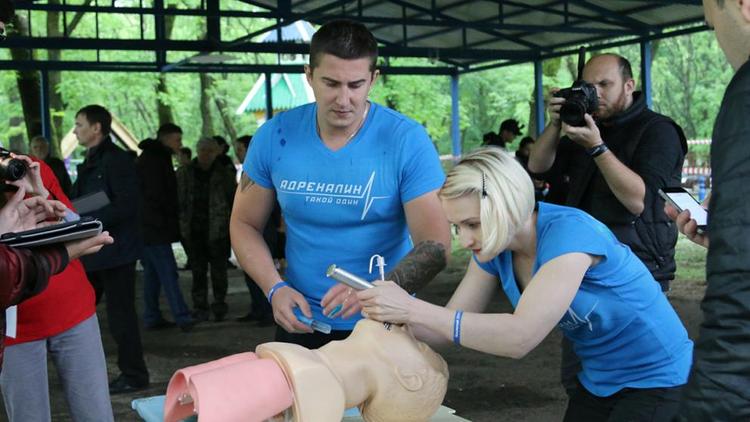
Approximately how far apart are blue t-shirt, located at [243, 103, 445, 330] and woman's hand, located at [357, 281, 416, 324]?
0.73 metres

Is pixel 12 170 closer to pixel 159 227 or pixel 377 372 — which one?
pixel 377 372

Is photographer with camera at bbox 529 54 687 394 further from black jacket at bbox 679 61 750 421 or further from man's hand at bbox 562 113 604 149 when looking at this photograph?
black jacket at bbox 679 61 750 421

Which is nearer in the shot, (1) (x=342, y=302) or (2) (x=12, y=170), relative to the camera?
(1) (x=342, y=302)

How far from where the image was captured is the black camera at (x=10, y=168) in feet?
8.39

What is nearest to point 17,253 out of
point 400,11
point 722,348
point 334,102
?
point 334,102

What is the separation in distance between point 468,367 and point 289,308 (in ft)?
12.7

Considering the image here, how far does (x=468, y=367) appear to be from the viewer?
6.38m

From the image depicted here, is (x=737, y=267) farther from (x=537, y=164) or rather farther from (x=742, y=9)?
(x=537, y=164)

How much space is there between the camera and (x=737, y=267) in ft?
4.15

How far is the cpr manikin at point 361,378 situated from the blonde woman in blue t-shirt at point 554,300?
0.21ft

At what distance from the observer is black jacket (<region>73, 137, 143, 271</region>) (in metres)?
5.59

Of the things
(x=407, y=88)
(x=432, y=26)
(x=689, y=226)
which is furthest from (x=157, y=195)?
(x=407, y=88)

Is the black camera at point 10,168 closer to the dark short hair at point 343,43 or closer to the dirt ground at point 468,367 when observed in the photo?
the dark short hair at point 343,43

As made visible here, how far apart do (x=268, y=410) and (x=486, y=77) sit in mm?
31698
